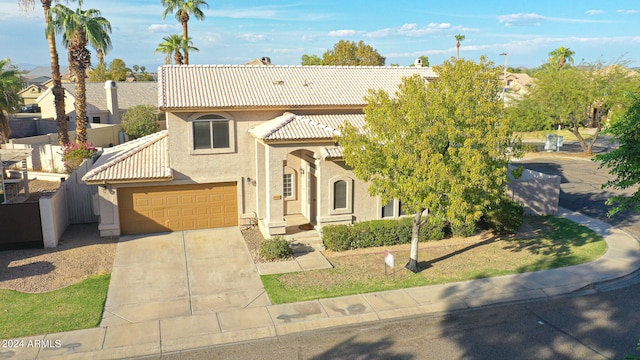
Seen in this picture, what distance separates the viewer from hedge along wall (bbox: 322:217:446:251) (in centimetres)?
1850

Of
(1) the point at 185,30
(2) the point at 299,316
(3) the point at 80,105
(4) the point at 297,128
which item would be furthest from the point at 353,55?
(2) the point at 299,316

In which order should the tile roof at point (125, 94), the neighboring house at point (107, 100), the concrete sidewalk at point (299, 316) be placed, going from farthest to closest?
the tile roof at point (125, 94), the neighboring house at point (107, 100), the concrete sidewalk at point (299, 316)

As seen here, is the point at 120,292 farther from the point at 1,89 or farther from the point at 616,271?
the point at 1,89

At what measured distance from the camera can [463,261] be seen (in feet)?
58.6

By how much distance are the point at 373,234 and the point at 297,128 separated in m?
5.09

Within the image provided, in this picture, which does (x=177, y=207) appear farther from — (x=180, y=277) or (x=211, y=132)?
(x=180, y=277)

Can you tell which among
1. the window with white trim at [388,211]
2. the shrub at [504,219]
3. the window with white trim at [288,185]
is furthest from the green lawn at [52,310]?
the shrub at [504,219]

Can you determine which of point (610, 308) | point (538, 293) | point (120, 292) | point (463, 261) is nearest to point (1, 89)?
point (120, 292)

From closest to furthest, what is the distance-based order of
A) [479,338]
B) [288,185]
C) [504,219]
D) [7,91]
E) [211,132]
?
[479,338]
[504,219]
[211,132]
[288,185]
[7,91]

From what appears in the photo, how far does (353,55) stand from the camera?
2360 inches

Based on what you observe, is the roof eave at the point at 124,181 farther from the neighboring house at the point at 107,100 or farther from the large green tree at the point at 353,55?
the large green tree at the point at 353,55

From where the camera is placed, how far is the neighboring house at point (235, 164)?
19.5m

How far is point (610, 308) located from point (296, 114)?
1376 cm

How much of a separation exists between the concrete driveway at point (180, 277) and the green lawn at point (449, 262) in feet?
3.89
